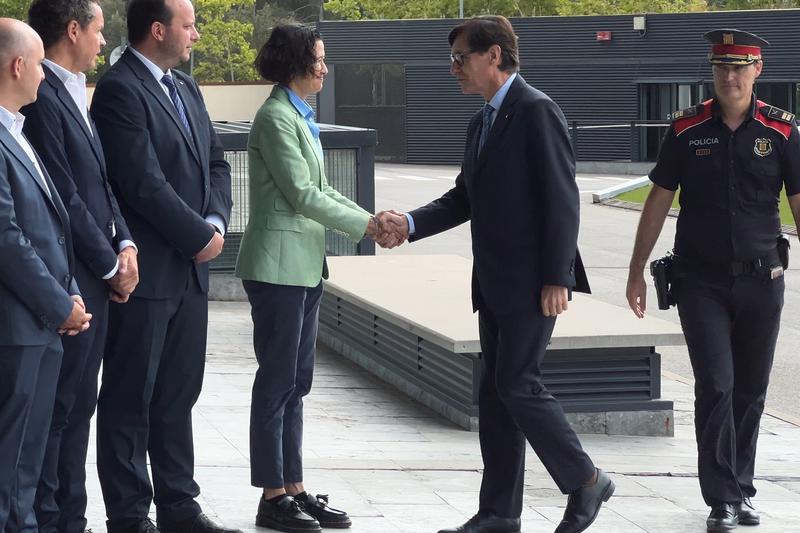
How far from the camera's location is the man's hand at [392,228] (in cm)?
606

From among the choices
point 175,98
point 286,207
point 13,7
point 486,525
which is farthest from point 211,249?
point 13,7

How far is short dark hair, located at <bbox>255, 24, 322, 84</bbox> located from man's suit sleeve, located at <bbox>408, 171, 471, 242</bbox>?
0.84m

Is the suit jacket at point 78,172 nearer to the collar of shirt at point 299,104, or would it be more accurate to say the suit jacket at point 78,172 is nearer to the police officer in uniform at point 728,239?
the collar of shirt at point 299,104

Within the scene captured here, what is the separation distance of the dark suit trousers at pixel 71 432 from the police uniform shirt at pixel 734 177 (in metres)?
2.59

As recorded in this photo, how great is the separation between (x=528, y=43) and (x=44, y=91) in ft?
137

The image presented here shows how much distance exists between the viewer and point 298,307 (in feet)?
18.4

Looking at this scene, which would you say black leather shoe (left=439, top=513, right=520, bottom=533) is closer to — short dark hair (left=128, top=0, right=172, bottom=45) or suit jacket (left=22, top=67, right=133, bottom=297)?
suit jacket (left=22, top=67, right=133, bottom=297)

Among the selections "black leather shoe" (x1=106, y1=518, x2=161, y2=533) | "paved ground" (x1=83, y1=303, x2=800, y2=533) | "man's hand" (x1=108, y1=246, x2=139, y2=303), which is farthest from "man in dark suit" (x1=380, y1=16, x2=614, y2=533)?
"man's hand" (x1=108, y1=246, x2=139, y2=303)

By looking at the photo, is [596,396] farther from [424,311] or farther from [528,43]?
[528,43]

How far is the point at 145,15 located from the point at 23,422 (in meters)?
1.67

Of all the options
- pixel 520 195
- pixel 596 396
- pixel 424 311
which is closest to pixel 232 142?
pixel 424 311

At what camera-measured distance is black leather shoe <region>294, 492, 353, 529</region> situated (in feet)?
18.6

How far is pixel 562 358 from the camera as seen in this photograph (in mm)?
8297

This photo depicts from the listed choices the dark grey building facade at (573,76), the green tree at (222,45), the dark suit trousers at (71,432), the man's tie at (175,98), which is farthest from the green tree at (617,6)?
the dark suit trousers at (71,432)
